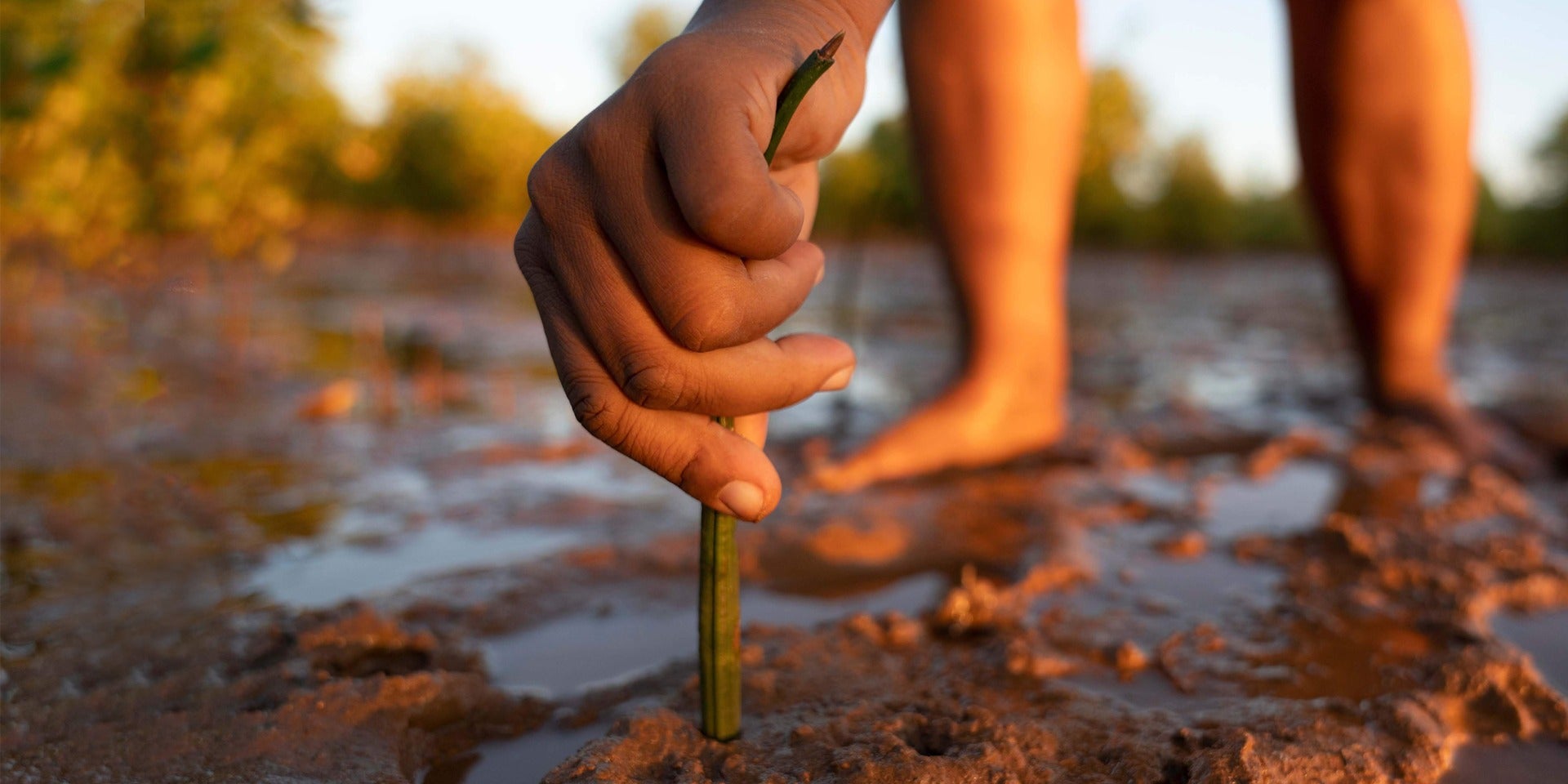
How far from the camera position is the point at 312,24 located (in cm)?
196

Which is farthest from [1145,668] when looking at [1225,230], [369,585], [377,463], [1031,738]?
[1225,230]

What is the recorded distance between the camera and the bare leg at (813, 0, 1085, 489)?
1.95 m

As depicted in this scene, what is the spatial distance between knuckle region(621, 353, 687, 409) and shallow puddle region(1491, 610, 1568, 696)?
953 millimetres

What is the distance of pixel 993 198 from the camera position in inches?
78.4

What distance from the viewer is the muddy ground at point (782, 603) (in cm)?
82

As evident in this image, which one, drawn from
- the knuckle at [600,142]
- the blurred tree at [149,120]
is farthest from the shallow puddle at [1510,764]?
the blurred tree at [149,120]

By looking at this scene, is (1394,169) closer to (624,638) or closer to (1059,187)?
(1059,187)

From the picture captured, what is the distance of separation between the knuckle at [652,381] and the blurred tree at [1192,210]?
18.4 meters

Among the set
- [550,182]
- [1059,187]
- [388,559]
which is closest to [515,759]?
[550,182]

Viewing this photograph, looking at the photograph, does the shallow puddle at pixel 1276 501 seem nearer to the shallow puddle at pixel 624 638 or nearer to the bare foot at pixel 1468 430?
the bare foot at pixel 1468 430

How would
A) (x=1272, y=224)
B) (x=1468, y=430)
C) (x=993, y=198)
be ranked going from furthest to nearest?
1. (x=1272, y=224)
2. (x=1468, y=430)
3. (x=993, y=198)

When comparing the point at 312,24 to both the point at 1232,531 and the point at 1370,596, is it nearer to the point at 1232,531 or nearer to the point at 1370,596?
the point at 1232,531

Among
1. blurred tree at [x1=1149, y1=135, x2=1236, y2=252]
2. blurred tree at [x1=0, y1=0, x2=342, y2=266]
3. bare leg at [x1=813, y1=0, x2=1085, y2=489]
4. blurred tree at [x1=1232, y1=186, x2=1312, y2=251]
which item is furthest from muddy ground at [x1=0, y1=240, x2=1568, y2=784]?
blurred tree at [x1=1232, y1=186, x2=1312, y2=251]

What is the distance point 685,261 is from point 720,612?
280 millimetres
